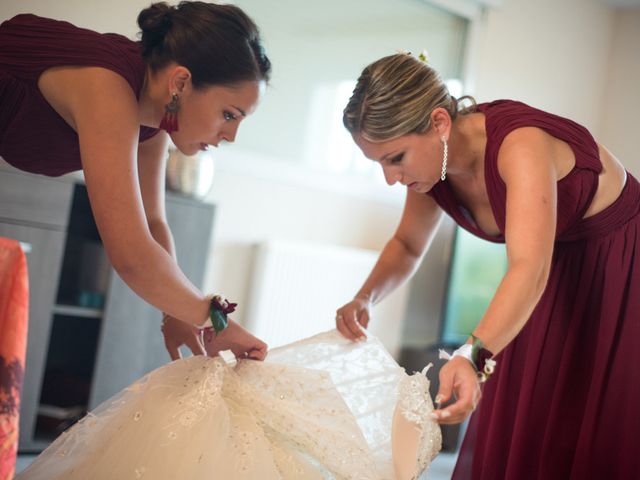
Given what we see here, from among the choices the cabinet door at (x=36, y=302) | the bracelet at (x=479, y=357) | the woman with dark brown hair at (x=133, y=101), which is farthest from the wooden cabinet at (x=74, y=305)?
the bracelet at (x=479, y=357)

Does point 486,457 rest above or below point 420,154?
below

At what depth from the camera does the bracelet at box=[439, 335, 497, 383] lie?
1288 millimetres

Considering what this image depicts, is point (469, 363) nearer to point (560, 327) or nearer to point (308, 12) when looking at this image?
point (560, 327)

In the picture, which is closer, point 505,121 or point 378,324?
point 505,121

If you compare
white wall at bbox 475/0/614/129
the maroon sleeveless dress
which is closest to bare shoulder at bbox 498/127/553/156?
the maroon sleeveless dress

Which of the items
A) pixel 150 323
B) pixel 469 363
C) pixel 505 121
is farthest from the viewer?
pixel 150 323

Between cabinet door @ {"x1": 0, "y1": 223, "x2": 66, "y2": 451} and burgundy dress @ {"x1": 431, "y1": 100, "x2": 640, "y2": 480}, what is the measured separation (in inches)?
71.4

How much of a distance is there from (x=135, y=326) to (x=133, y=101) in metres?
Result: 1.89

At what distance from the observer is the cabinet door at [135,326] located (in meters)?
3.28

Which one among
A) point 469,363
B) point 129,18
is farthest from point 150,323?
point 469,363

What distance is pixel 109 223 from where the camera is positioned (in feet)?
5.01

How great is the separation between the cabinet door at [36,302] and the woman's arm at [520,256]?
2051 millimetres

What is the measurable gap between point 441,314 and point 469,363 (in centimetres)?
333

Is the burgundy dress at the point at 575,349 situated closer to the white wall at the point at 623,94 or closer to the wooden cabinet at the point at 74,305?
the wooden cabinet at the point at 74,305
